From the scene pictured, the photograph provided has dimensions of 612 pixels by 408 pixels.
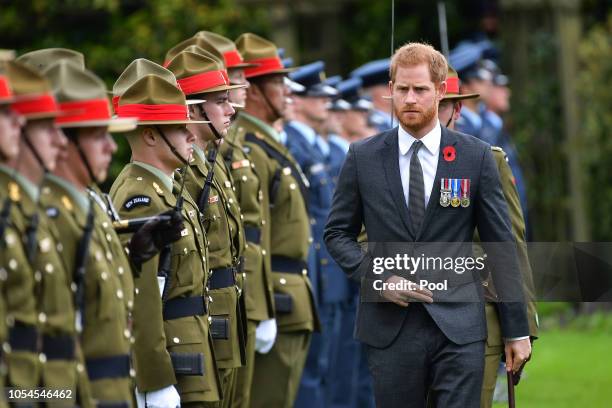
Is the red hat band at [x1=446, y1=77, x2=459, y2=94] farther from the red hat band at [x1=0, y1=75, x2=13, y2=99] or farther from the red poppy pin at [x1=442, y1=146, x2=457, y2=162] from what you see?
the red hat band at [x1=0, y1=75, x2=13, y2=99]

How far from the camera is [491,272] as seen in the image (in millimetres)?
7656

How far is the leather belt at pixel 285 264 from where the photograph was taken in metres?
10.1

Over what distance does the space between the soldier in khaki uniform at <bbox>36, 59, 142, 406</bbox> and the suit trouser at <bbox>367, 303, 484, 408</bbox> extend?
170 cm

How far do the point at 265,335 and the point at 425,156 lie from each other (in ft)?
7.54

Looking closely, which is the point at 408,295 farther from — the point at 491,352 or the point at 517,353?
the point at 491,352

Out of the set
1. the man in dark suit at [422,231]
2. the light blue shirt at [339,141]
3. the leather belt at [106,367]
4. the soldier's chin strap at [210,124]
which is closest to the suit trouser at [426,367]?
the man in dark suit at [422,231]

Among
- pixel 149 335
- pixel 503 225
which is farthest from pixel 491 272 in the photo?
pixel 149 335

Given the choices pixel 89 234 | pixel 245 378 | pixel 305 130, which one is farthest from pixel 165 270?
pixel 305 130

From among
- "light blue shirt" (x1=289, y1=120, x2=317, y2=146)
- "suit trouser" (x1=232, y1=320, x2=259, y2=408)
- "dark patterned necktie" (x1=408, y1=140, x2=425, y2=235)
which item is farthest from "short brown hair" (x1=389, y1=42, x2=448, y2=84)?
"light blue shirt" (x1=289, y1=120, x2=317, y2=146)

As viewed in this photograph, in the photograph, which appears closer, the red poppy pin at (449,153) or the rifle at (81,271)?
the rifle at (81,271)

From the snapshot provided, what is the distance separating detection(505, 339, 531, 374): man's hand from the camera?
7.68m

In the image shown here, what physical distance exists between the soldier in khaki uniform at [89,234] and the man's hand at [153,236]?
1.81 feet

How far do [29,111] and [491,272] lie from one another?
2867 mm

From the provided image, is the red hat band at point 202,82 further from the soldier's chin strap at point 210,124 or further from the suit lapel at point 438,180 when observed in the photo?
the suit lapel at point 438,180
